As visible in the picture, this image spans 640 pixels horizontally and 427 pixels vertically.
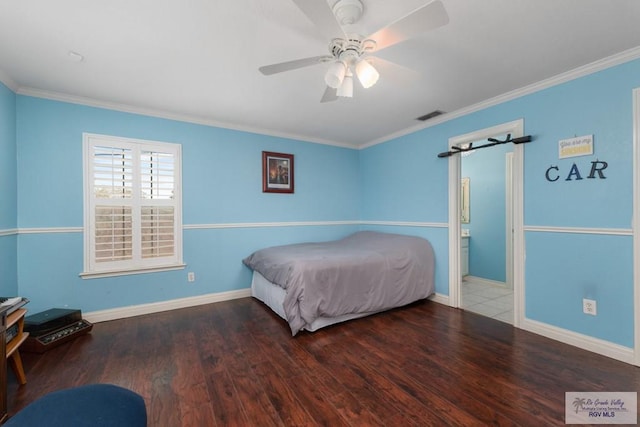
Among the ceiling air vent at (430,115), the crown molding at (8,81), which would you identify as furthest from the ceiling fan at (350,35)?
the crown molding at (8,81)

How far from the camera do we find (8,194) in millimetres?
2418

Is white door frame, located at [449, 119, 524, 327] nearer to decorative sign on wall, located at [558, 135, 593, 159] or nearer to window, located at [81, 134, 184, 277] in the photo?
decorative sign on wall, located at [558, 135, 593, 159]

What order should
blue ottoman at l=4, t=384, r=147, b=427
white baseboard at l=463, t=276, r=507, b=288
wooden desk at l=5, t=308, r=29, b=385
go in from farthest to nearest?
1. white baseboard at l=463, t=276, r=507, b=288
2. wooden desk at l=5, t=308, r=29, b=385
3. blue ottoman at l=4, t=384, r=147, b=427

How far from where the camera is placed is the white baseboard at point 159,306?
287 centimetres

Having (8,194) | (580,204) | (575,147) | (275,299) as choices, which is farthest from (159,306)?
(575,147)

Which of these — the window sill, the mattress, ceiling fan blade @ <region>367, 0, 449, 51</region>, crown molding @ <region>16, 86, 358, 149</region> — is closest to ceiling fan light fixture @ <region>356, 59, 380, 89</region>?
ceiling fan blade @ <region>367, 0, 449, 51</region>

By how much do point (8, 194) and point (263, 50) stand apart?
2.66m

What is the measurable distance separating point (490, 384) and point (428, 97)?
103 inches

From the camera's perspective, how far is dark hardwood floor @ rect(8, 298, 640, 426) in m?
1.58

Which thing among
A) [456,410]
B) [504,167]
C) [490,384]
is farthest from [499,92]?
[456,410]

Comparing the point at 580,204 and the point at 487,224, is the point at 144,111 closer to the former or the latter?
the point at 580,204

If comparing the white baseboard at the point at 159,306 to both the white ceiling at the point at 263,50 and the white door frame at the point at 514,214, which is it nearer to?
the white ceiling at the point at 263,50

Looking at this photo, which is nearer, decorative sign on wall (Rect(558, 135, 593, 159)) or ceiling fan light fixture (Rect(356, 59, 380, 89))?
ceiling fan light fixture (Rect(356, 59, 380, 89))

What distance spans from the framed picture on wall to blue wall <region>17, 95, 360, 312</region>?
0.30ft
